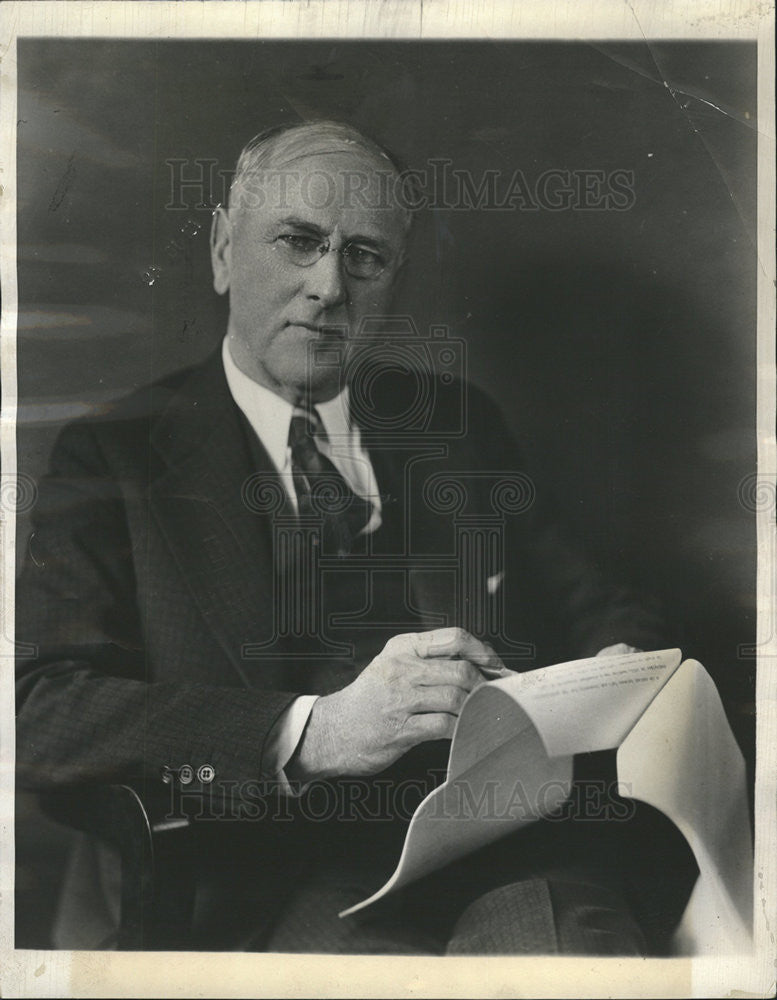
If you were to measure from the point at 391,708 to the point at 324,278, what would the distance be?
0.57m

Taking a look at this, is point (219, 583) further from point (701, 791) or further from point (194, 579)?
point (701, 791)

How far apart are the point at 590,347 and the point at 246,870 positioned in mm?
832

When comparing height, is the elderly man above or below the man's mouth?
below

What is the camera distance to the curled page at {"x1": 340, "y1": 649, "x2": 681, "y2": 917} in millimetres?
1203

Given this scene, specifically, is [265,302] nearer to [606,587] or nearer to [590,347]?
[590,347]

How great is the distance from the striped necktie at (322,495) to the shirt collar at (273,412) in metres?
0.01

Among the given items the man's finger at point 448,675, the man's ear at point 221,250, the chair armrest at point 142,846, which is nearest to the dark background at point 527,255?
the man's ear at point 221,250

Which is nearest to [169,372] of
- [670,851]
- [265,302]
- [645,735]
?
[265,302]

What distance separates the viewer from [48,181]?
4.08ft

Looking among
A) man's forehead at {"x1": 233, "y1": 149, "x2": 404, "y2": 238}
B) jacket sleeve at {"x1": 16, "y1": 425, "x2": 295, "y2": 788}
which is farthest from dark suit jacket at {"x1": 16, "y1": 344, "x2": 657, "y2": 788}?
man's forehead at {"x1": 233, "y1": 149, "x2": 404, "y2": 238}

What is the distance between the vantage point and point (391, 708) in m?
1.20

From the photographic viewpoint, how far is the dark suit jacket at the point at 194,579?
1.21 m

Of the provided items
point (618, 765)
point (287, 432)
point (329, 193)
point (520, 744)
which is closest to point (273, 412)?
point (287, 432)

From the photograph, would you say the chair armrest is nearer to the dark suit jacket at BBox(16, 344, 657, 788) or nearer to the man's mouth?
the dark suit jacket at BBox(16, 344, 657, 788)
